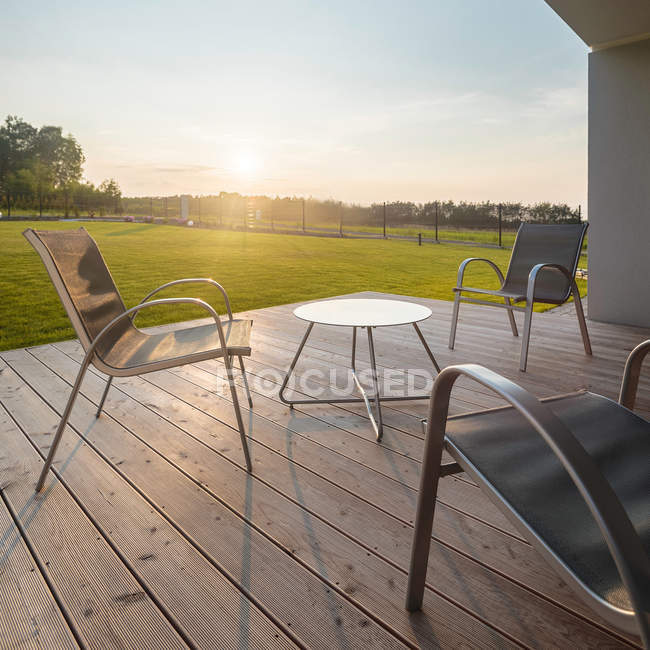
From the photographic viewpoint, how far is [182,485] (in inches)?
64.1

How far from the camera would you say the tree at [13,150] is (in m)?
13.8

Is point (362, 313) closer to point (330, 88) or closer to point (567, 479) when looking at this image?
point (567, 479)

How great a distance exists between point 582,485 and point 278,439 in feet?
4.78

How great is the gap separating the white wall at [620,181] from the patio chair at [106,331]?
11.1 feet

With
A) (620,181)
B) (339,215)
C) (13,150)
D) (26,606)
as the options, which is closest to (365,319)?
(26,606)

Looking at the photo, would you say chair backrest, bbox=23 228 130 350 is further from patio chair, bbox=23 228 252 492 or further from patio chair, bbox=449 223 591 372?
patio chair, bbox=449 223 591 372

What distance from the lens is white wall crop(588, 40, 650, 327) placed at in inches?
150

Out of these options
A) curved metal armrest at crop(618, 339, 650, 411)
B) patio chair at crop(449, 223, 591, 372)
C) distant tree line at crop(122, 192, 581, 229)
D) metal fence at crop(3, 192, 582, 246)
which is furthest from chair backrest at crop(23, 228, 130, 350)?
distant tree line at crop(122, 192, 581, 229)

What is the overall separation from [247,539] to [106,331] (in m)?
0.86

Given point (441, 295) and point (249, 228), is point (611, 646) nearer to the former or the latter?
point (441, 295)

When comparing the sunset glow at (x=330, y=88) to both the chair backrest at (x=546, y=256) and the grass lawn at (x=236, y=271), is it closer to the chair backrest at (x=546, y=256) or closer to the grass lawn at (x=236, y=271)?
the chair backrest at (x=546, y=256)

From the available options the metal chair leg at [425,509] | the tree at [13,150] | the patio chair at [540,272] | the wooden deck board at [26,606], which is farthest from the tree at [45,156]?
the metal chair leg at [425,509]

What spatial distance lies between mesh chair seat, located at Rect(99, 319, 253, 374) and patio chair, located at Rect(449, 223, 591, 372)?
1745 mm

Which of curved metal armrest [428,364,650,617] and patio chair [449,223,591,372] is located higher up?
patio chair [449,223,591,372]
